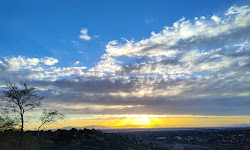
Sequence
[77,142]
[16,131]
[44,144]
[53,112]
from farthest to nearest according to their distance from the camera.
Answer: [77,142]
[44,144]
[53,112]
[16,131]

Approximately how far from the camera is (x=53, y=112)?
88.2ft

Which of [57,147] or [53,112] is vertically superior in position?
[53,112]

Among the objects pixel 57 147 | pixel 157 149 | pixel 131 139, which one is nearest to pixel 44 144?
pixel 57 147

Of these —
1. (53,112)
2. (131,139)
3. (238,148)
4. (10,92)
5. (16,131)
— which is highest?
(10,92)

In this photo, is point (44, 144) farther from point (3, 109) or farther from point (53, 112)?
point (3, 109)

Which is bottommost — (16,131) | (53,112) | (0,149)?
(0,149)

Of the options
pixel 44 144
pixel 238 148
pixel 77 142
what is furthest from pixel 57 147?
pixel 238 148

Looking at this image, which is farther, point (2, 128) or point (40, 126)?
point (40, 126)

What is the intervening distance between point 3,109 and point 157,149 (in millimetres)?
45035

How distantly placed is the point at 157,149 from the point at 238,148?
3245cm

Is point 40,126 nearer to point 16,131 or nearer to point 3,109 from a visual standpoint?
point 16,131

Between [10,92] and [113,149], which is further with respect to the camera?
[113,149]

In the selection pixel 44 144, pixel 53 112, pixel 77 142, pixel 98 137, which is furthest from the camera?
pixel 98 137

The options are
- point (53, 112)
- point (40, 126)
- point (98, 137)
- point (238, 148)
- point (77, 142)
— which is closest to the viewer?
point (40, 126)
